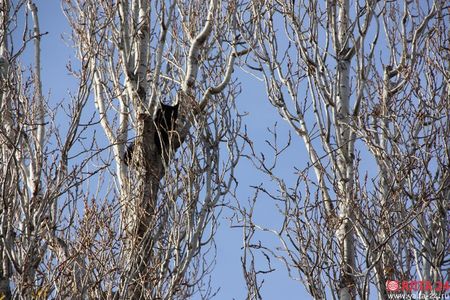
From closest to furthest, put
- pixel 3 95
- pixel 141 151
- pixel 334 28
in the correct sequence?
pixel 3 95 < pixel 334 28 < pixel 141 151

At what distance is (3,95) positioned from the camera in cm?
714

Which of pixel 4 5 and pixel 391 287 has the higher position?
pixel 4 5

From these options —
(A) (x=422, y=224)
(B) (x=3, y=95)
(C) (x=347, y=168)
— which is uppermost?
(B) (x=3, y=95)

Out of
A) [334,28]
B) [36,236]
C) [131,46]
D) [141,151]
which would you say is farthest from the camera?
[131,46]

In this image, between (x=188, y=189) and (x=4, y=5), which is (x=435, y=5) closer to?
(x=188, y=189)

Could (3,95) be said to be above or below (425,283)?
above

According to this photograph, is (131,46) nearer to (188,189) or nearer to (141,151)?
(141,151)

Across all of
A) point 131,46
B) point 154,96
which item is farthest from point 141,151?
point 131,46

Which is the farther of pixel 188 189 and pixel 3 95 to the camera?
pixel 188 189

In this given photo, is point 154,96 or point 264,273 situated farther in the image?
point 154,96

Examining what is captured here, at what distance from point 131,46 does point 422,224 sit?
397 centimetres

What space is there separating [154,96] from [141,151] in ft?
2.31

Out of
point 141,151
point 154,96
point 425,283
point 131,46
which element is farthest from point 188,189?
point 425,283

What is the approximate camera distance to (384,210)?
22.3 feet
